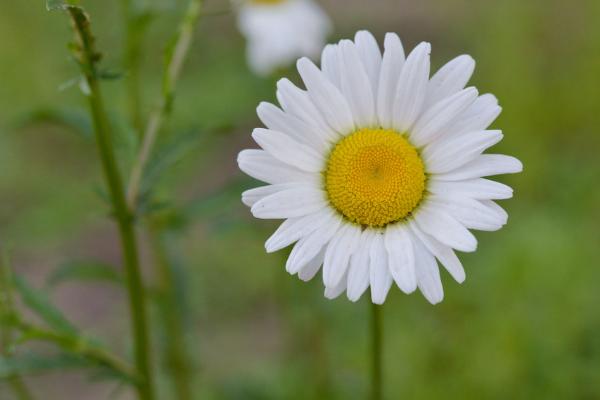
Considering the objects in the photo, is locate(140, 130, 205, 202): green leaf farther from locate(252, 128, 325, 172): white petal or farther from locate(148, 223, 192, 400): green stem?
locate(148, 223, 192, 400): green stem

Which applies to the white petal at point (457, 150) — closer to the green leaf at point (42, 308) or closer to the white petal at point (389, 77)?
the white petal at point (389, 77)

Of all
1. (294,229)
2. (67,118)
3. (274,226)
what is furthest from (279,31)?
(294,229)

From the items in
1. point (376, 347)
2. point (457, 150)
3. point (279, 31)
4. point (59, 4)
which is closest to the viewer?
point (59, 4)

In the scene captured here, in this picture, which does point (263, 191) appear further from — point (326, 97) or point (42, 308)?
point (42, 308)

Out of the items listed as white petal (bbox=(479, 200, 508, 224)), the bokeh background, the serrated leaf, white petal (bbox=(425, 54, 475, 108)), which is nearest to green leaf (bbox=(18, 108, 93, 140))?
the bokeh background

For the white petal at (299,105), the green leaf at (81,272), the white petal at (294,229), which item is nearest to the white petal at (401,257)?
the white petal at (294,229)

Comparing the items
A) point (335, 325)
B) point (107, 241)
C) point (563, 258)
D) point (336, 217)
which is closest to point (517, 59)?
point (563, 258)

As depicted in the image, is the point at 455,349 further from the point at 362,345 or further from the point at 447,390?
the point at 362,345
